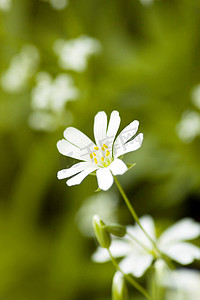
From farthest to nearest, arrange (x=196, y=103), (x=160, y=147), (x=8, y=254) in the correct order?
(x=8, y=254) < (x=160, y=147) < (x=196, y=103)

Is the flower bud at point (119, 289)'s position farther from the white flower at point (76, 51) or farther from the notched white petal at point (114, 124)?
the white flower at point (76, 51)

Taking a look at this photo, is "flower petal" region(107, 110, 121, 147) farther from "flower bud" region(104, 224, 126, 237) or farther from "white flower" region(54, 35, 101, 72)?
"white flower" region(54, 35, 101, 72)

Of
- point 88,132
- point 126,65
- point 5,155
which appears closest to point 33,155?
point 5,155

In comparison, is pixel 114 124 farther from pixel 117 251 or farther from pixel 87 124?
pixel 87 124

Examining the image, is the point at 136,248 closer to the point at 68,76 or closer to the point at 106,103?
the point at 106,103

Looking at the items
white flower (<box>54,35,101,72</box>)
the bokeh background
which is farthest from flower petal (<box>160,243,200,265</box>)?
white flower (<box>54,35,101,72</box>)


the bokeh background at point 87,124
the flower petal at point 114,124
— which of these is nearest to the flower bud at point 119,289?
the flower petal at point 114,124

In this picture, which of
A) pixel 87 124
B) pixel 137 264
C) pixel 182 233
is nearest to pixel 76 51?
pixel 87 124
